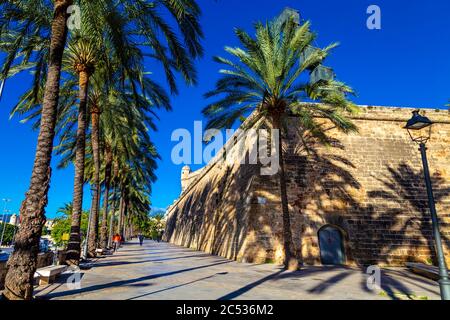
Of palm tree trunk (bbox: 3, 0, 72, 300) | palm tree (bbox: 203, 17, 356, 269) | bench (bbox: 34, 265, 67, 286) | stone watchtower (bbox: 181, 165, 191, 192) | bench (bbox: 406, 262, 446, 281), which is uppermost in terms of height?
stone watchtower (bbox: 181, 165, 191, 192)

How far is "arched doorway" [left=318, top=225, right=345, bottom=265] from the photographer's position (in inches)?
531

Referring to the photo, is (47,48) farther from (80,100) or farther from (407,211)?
(407,211)

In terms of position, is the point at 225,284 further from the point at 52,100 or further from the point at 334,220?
the point at 334,220

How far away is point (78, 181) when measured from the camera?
11250mm

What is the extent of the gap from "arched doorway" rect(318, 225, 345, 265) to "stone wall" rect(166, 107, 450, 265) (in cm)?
24

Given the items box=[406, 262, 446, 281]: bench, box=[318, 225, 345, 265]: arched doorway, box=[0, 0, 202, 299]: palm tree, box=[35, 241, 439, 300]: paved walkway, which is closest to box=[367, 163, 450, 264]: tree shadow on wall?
box=[318, 225, 345, 265]: arched doorway

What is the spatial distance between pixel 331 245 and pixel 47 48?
13.9 m

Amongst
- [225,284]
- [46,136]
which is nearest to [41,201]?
[46,136]

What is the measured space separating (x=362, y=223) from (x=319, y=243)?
7.56 ft

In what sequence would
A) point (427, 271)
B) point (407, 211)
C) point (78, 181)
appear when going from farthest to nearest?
point (407, 211) < point (78, 181) < point (427, 271)

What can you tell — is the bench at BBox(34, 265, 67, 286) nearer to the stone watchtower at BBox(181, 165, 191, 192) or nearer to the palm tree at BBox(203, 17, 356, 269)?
the palm tree at BBox(203, 17, 356, 269)

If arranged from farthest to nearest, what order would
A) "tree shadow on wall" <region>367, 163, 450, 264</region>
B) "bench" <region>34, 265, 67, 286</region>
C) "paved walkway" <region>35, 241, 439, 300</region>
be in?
"tree shadow on wall" <region>367, 163, 450, 264</region>
"bench" <region>34, 265, 67, 286</region>
"paved walkway" <region>35, 241, 439, 300</region>

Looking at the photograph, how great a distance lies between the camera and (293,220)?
A: 13.8 metres

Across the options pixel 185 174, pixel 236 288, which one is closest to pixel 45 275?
pixel 236 288
